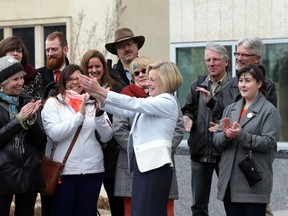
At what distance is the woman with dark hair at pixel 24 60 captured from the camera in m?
9.08

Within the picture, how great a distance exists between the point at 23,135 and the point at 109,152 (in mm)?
1013

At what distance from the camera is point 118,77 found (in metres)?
9.67

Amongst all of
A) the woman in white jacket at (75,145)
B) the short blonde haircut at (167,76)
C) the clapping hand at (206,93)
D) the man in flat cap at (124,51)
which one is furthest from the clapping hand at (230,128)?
the man in flat cap at (124,51)

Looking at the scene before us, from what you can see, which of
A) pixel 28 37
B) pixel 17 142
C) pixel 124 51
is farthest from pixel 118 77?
pixel 28 37

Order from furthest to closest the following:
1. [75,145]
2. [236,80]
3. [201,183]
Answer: [201,183] → [236,80] → [75,145]

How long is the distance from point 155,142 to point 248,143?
926 mm

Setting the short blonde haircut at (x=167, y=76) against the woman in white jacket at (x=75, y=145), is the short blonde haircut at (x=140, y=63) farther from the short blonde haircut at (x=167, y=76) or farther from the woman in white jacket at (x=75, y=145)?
the short blonde haircut at (x=167, y=76)

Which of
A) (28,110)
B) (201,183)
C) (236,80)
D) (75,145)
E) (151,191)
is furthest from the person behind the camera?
(201,183)

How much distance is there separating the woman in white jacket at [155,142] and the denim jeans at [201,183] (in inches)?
66.5

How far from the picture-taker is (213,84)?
9.71 metres

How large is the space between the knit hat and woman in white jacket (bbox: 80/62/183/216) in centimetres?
115

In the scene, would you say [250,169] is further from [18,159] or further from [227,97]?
[18,159]

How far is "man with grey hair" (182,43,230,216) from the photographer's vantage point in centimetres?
955

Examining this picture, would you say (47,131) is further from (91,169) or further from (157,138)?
(157,138)
